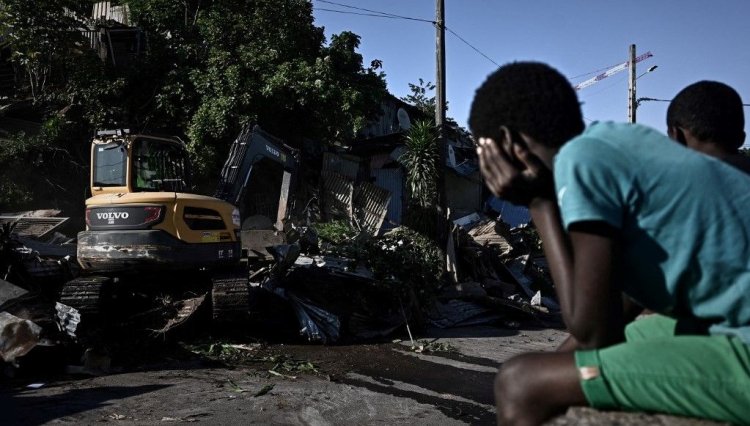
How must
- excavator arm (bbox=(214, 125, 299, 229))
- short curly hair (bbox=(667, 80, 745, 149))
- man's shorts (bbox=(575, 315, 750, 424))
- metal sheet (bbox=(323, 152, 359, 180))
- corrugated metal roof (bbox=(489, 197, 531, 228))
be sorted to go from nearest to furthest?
man's shorts (bbox=(575, 315, 750, 424)), short curly hair (bbox=(667, 80, 745, 149)), excavator arm (bbox=(214, 125, 299, 229)), metal sheet (bbox=(323, 152, 359, 180)), corrugated metal roof (bbox=(489, 197, 531, 228))

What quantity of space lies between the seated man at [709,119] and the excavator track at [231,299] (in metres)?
6.64

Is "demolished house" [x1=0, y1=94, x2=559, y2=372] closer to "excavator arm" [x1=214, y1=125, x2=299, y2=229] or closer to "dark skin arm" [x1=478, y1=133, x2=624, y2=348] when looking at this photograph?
"excavator arm" [x1=214, y1=125, x2=299, y2=229]

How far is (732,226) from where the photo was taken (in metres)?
1.69

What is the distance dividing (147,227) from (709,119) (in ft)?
23.4

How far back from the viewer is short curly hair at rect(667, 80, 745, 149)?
289cm

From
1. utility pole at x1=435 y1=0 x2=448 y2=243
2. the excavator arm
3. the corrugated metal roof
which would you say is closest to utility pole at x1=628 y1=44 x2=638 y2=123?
the corrugated metal roof

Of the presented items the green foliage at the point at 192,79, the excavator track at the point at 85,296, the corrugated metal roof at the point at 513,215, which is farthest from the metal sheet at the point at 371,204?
the excavator track at the point at 85,296

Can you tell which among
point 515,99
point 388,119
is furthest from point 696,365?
point 388,119

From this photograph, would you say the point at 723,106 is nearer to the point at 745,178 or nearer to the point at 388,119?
the point at 745,178

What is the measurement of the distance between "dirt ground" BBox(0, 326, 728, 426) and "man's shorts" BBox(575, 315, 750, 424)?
13.7ft

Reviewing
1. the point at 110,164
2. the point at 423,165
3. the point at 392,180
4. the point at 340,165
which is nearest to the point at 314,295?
the point at 110,164

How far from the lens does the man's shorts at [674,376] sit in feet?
5.29

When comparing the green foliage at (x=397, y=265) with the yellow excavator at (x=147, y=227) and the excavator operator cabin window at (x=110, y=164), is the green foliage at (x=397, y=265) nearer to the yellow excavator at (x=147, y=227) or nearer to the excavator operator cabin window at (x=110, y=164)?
the yellow excavator at (x=147, y=227)

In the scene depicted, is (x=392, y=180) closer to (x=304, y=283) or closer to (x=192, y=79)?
(x=192, y=79)
